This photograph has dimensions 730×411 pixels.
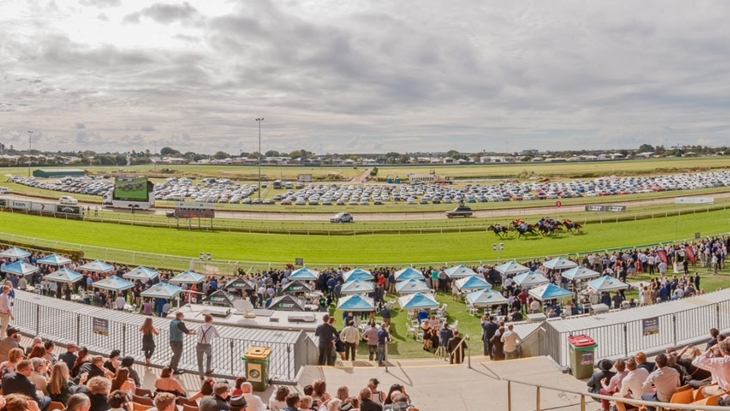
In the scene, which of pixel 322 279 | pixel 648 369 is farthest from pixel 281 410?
pixel 322 279

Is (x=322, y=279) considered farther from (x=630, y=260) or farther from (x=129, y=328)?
(x=630, y=260)

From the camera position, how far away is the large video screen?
7169 centimetres

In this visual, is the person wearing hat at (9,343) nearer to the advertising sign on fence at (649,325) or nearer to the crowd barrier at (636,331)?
the crowd barrier at (636,331)

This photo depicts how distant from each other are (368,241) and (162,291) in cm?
2474

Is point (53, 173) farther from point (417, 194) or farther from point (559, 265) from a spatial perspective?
point (559, 265)

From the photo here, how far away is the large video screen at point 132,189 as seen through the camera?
71.7 m

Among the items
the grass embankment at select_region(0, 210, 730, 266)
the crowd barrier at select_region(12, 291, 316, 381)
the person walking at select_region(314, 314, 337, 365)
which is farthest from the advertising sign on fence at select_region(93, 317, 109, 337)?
the grass embankment at select_region(0, 210, 730, 266)

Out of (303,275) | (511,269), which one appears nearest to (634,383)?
(511,269)

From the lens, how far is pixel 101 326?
48.0 feet

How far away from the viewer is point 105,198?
7606cm

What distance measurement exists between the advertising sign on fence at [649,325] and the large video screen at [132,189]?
6693 centimetres

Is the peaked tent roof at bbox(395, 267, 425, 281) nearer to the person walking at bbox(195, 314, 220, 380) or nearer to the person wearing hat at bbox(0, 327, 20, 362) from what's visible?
the person walking at bbox(195, 314, 220, 380)

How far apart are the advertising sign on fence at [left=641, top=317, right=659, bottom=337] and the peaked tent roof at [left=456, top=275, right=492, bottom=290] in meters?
10.7

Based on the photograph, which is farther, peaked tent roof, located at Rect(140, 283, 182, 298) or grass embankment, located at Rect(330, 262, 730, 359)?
peaked tent roof, located at Rect(140, 283, 182, 298)
